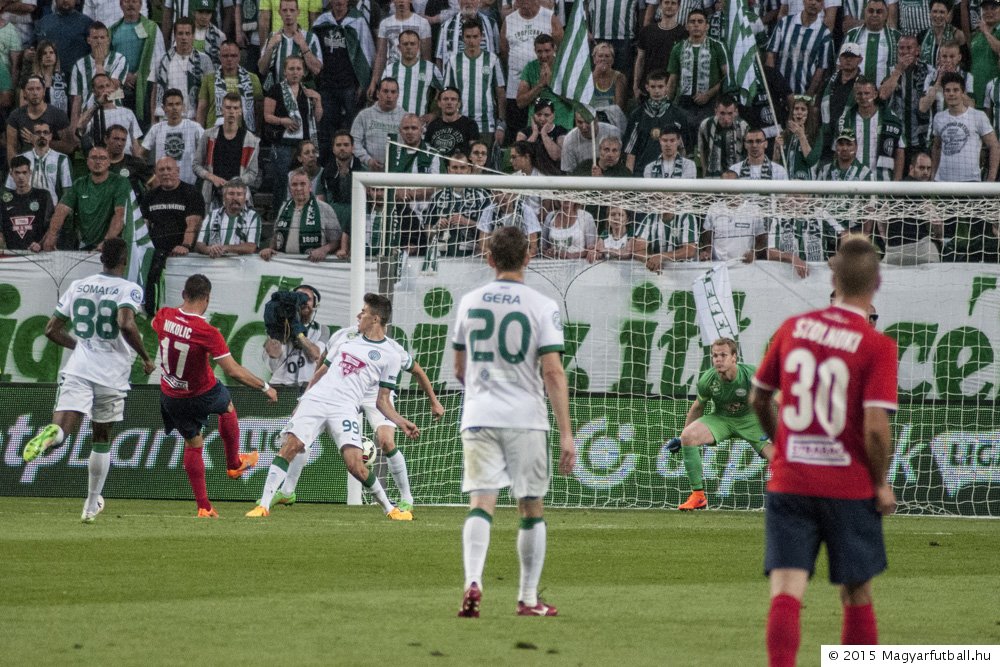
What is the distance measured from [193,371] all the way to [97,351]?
993 mm

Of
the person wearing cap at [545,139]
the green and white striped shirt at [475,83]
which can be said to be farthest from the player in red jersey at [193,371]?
the green and white striped shirt at [475,83]

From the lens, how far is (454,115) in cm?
1878

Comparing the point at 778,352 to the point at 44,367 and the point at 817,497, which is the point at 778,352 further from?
the point at 44,367

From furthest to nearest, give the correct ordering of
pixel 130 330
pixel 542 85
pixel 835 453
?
pixel 542 85
pixel 130 330
pixel 835 453

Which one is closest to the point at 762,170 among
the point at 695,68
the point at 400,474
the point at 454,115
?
the point at 695,68

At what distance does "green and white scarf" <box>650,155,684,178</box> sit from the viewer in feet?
59.8

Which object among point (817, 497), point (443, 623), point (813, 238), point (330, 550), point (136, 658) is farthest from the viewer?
point (813, 238)

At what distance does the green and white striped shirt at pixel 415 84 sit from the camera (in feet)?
63.4

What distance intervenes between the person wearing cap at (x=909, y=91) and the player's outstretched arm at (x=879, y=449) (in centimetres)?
1415

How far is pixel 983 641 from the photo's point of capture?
21.7 ft

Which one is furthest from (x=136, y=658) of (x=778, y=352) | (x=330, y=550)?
(x=330, y=550)

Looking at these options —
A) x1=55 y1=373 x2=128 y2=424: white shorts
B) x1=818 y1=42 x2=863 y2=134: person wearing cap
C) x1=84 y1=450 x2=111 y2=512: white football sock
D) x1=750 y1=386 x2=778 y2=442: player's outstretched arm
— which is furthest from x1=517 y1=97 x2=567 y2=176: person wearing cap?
x1=750 y1=386 x2=778 y2=442: player's outstretched arm

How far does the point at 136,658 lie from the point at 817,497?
9.58 feet

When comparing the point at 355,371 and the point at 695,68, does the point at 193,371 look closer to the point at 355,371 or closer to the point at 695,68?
the point at 355,371
